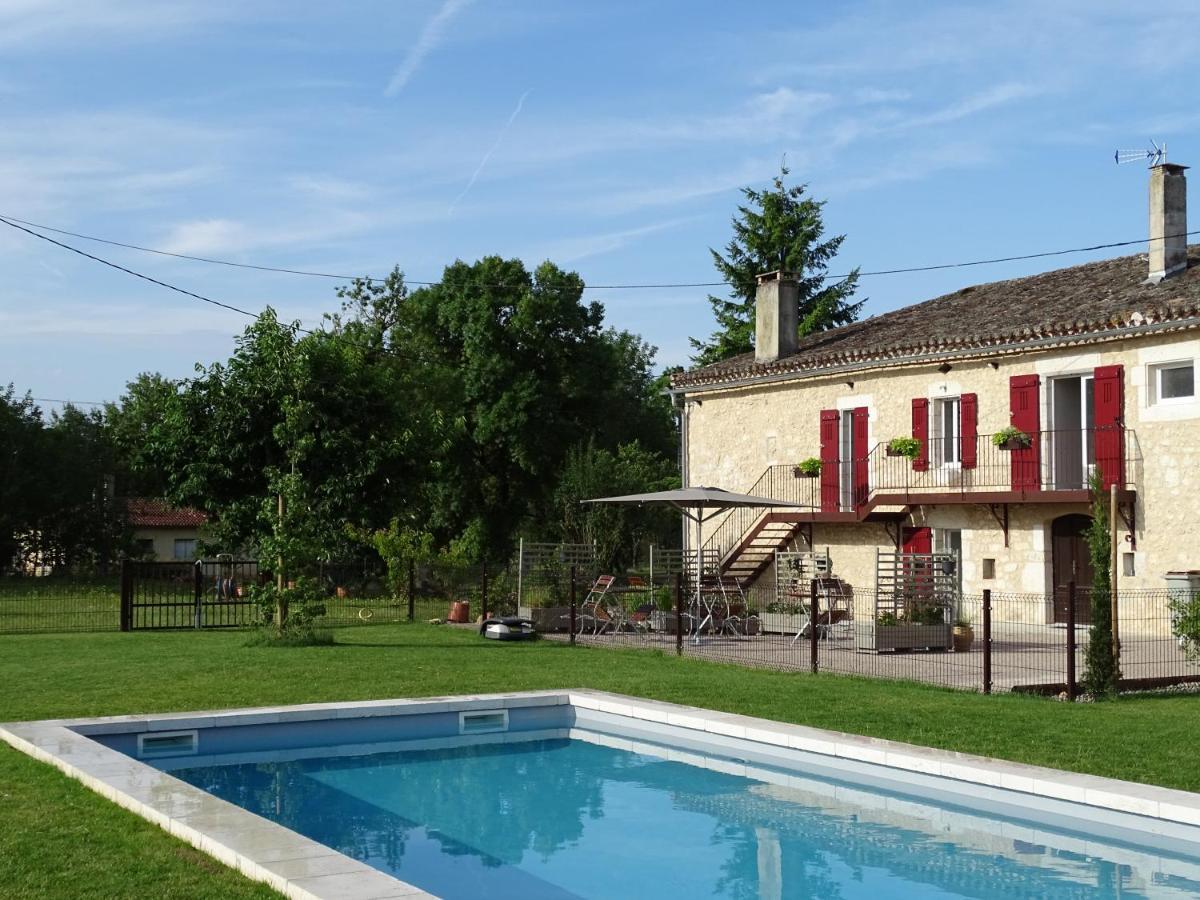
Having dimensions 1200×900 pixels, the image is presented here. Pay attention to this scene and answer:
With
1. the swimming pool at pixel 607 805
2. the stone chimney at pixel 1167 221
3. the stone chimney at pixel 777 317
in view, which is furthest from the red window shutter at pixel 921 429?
the swimming pool at pixel 607 805

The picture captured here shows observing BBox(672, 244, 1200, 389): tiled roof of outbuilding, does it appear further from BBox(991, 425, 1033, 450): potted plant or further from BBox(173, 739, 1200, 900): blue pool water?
BBox(173, 739, 1200, 900): blue pool water

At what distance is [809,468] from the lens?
86.8 ft

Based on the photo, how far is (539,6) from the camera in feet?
40.9

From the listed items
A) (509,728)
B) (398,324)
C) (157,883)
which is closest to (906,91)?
(509,728)

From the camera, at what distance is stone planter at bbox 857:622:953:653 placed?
57.1 ft

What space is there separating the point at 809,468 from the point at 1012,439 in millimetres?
4830

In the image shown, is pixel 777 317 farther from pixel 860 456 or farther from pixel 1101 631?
pixel 1101 631

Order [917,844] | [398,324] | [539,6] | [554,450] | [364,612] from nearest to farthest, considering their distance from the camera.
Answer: [917,844] < [539,6] < [364,612] < [554,450] < [398,324]

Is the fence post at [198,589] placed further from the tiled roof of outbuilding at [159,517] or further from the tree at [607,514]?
the tiled roof of outbuilding at [159,517]

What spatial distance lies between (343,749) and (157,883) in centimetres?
556

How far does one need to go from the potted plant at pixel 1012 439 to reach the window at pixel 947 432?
1.22 m

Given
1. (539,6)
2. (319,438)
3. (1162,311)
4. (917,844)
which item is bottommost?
(917,844)

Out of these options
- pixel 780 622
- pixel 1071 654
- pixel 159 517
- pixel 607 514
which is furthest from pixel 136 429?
pixel 1071 654

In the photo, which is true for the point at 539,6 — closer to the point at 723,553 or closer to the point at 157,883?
the point at 157,883
